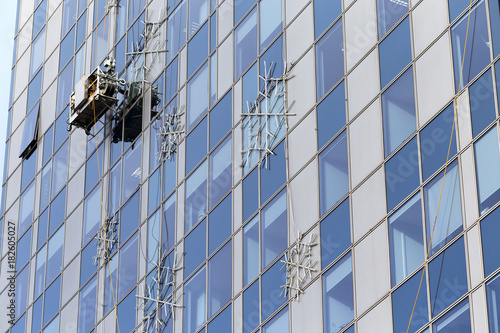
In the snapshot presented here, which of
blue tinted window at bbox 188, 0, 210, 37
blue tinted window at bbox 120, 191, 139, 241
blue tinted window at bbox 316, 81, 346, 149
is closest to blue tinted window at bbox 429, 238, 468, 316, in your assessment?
blue tinted window at bbox 316, 81, 346, 149

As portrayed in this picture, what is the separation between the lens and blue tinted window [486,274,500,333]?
25.1m

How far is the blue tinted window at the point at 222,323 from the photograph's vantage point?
113 ft

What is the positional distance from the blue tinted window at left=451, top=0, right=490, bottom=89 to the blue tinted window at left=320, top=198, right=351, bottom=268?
4.68m

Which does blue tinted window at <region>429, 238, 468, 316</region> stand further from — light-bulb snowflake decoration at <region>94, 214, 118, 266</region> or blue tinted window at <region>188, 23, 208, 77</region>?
light-bulb snowflake decoration at <region>94, 214, 118, 266</region>

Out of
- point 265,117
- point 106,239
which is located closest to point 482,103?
point 265,117

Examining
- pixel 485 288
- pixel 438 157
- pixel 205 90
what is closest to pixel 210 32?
pixel 205 90

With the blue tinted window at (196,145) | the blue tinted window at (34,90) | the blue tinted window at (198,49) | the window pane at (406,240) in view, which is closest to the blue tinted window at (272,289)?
the window pane at (406,240)

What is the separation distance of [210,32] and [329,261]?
11.8 m

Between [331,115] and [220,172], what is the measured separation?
223 inches

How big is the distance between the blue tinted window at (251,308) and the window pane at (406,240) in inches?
230

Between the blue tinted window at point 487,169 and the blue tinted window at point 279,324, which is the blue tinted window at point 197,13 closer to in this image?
the blue tinted window at point 279,324

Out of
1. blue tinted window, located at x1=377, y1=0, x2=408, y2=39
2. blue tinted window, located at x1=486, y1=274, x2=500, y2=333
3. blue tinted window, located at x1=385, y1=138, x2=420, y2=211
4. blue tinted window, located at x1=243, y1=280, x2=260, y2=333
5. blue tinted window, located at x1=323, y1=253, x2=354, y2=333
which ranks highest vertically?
blue tinted window, located at x1=377, y1=0, x2=408, y2=39

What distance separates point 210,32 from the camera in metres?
39.9

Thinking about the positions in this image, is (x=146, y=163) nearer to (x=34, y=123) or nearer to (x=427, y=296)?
(x=34, y=123)
